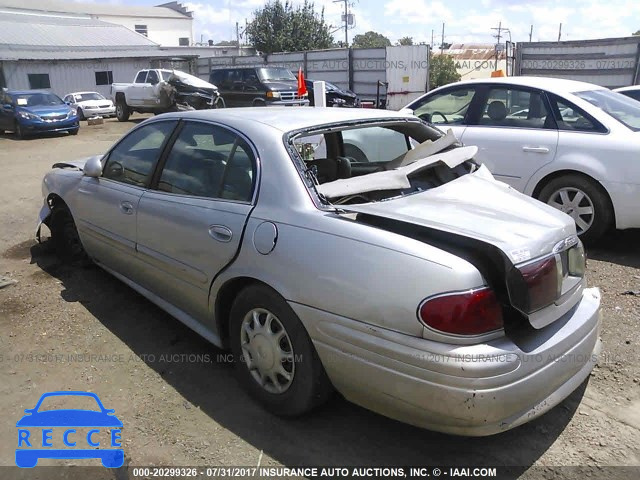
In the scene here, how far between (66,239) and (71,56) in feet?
103

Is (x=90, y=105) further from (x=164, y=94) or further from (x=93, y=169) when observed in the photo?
(x=93, y=169)

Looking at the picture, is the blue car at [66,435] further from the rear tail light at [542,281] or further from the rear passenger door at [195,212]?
the rear tail light at [542,281]

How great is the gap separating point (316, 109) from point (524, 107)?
308 cm

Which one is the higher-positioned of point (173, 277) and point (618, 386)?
point (173, 277)

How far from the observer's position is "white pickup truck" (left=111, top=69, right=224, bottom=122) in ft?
63.5

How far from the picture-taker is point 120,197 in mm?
4062

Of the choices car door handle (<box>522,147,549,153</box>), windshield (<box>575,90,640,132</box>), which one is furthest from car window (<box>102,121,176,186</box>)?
windshield (<box>575,90,640,132</box>)

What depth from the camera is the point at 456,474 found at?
2586mm

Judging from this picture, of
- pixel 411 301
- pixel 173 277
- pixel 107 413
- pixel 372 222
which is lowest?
pixel 107 413

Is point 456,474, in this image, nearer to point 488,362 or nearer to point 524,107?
point 488,362

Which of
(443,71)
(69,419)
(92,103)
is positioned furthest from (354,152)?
(443,71)

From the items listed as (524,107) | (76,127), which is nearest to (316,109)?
(524,107)

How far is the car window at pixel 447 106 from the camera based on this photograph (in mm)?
6396

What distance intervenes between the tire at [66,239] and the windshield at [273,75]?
14.7 metres
